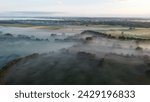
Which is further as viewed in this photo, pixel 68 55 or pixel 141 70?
pixel 68 55

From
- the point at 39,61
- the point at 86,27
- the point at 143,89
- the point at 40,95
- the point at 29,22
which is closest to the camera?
the point at 40,95

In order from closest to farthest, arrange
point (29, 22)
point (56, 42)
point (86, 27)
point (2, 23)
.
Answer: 1. point (56, 42)
2. point (86, 27)
3. point (2, 23)
4. point (29, 22)

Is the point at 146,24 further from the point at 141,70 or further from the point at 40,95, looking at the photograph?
the point at 40,95

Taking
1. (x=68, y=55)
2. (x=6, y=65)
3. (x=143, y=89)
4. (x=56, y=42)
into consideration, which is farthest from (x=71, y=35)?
(x=143, y=89)

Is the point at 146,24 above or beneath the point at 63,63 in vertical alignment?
above

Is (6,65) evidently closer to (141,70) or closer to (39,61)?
(39,61)

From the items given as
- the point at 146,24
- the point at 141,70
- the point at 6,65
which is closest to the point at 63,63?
the point at 6,65

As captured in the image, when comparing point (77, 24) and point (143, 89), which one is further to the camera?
point (77, 24)

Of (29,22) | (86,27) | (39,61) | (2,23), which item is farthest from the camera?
(29,22)

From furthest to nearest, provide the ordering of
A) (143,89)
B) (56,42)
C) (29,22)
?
(29,22), (56,42), (143,89)
